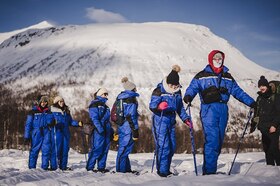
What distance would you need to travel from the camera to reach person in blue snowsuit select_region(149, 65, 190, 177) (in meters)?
7.32

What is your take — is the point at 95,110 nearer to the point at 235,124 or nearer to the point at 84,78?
the point at 235,124

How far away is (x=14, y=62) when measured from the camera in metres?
155

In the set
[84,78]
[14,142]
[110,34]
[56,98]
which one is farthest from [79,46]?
[56,98]

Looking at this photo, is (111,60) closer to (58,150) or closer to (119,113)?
(58,150)

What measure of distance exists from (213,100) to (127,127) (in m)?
2.43

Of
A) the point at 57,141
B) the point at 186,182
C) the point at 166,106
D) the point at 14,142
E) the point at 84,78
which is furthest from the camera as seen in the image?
the point at 84,78

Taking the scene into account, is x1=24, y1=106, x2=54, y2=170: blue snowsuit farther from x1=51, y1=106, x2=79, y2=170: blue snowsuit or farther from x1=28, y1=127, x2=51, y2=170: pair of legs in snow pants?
x1=51, y1=106, x2=79, y2=170: blue snowsuit

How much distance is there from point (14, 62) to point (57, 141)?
154 metres

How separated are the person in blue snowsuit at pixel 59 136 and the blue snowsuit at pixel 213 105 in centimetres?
483

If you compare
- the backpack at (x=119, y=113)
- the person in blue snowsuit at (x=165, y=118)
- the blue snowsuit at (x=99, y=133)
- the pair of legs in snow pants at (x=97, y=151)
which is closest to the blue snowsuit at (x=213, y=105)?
the person in blue snowsuit at (x=165, y=118)

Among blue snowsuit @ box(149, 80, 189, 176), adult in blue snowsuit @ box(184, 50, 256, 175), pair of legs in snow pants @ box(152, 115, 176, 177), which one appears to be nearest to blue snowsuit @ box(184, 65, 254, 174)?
adult in blue snowsuit @ box(184, 50, 256, 175)

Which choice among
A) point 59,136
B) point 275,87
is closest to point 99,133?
point 59,136

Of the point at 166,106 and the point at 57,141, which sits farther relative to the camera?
the point at 57,141

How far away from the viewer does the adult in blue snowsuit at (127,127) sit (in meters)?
8.21
